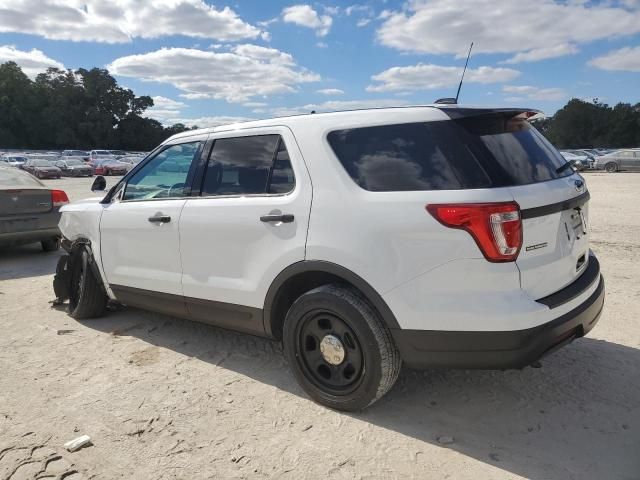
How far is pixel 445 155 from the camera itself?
2695 mm

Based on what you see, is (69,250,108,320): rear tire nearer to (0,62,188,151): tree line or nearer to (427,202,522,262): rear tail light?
(427,202,522,262): rear tail light

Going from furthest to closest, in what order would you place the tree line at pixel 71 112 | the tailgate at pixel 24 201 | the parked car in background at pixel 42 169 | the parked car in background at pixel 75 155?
the tree line at pixel 71 112, the parked car in background at pixel 75 155, the parked car in background at pixel 42 169, the tailgate at pixel 24 201

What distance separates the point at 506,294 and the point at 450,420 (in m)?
0.98

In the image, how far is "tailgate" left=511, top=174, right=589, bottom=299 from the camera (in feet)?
8.46

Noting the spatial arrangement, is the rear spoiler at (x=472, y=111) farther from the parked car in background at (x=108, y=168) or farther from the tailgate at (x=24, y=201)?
the parked car in background at (x=108, y=168)

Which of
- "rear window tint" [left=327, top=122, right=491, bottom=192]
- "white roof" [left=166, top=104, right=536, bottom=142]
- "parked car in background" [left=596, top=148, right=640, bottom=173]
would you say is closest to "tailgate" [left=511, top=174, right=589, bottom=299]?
"rear window tint" [left=327, top=122, right=491, bottom=192]

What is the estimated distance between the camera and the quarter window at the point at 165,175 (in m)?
4.01

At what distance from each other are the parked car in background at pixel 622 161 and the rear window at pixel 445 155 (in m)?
33.1

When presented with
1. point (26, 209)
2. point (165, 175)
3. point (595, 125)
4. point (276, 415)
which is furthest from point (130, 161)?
point (595, 125)

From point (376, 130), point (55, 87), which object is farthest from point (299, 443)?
point (55, 87)

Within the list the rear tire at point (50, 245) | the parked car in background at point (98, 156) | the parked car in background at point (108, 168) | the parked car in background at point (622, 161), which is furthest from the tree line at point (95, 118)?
the rear tire at point (50, 245)

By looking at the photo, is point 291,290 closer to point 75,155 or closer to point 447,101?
point 447,101

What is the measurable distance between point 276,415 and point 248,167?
168 cm

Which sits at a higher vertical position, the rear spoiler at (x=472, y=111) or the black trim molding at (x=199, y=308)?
the rear spoiler at (x=472, y=111)
